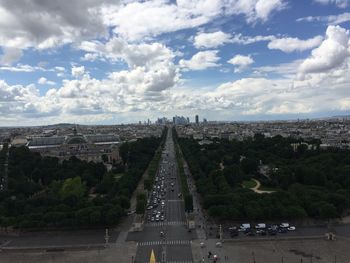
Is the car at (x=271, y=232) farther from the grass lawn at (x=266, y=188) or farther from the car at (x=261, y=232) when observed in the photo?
the grass lawn at (x=266, y=188)

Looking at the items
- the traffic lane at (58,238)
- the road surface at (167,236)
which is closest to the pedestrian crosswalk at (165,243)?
the road surface at (167,236)

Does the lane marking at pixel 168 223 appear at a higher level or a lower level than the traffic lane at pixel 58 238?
higher

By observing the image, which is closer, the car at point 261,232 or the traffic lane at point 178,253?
the traffic lane at point 178,253

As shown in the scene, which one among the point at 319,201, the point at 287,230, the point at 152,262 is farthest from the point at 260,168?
the point at 152,262

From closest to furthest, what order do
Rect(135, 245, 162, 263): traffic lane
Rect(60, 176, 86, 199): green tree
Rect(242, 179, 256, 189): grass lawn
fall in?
1. Rect(135, 245, 162, 263): traffic lane
2. Rect(60, 176, 86, 199): green tree
3. Rect(242, 179, 256, 189): grass lawn

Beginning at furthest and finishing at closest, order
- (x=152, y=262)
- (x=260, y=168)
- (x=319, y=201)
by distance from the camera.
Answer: (x=260, y=168)
(x=319, y=201)
(x=152, y=262)

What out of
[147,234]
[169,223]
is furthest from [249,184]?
[147,234]

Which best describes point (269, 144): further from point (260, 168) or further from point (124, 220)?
point (124, 220)

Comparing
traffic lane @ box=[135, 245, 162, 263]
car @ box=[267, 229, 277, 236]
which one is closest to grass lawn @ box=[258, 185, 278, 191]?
car @ box=[267, 229, 277, 236]

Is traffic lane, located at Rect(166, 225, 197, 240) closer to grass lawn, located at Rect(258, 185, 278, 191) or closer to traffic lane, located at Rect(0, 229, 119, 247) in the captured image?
traffic lane, located at Rect(0, 229, 119, 247)
